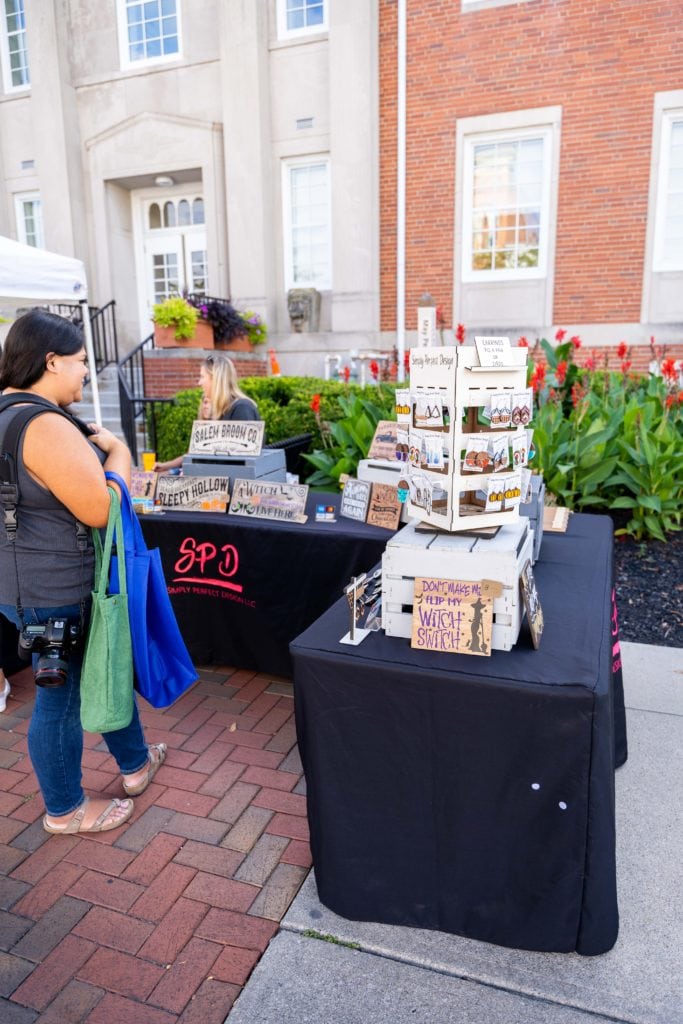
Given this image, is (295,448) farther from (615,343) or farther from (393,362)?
(615,343)

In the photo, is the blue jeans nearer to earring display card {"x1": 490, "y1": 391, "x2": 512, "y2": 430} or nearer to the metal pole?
earring display card {"x1": 490, "y1": 391, "x2": 512, "y2": 430}

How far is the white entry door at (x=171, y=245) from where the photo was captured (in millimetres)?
12461

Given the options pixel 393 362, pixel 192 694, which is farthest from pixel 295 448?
pixel 393 362

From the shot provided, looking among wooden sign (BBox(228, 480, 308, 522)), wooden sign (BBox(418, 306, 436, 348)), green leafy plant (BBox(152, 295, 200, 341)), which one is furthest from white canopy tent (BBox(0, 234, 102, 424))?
green leafy plant (BBox(152, 295, 200, 341))

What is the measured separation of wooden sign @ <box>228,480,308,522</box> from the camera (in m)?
3.41

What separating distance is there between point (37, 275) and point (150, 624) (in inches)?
179

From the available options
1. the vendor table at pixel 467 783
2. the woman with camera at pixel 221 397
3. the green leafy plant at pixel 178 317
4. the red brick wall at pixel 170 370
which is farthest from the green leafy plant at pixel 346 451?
the green leafy plant at pixel 178 317

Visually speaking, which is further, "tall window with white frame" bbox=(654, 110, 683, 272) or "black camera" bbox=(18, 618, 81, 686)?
"tall window with white frame" bbox=(654, 110, 683, 272)

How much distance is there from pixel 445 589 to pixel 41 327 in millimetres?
1474

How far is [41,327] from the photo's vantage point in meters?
2.20

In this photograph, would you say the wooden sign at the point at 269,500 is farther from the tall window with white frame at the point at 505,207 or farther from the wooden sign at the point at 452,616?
the tall window with white frame at the point at 505,207

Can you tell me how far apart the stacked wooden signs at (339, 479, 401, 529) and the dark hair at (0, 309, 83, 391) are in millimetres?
1490

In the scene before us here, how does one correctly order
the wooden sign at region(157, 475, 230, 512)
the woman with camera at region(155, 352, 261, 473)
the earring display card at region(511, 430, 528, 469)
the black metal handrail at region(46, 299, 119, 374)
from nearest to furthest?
the earring display card at region(511, 430, 528, 469) < the wooden sign at region(157, 475, 230, 512) < the woman with camera at region(155, 352, 261, 473) < the black metal handrail at region(46, 299, 119, 374)

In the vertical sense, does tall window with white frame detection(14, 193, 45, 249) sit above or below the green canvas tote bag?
above
